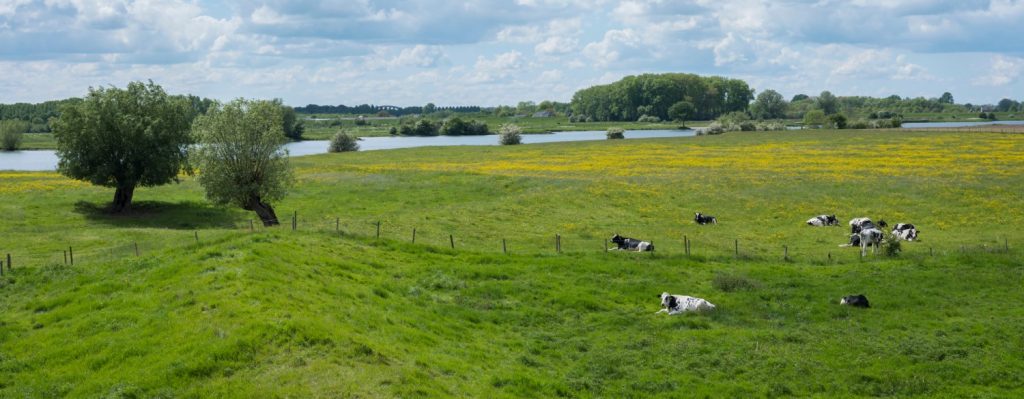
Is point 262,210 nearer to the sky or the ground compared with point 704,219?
nearer to the sky

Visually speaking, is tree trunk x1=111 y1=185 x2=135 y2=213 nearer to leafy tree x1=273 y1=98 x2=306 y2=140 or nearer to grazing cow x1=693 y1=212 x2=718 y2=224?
grazing cow x1=693 y1=212 x2=718 y2=224

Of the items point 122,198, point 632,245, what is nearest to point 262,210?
point 122,198

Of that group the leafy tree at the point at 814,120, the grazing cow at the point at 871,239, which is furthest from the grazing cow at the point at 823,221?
the leafy tree at the point at 814,120

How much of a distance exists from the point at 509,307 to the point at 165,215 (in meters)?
34.0

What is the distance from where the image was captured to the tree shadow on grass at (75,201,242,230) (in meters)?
47.5

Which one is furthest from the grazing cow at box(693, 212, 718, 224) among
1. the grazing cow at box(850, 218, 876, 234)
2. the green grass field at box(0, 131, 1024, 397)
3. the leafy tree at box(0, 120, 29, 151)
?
the leafy tree at box(0, 120, 29, 151)

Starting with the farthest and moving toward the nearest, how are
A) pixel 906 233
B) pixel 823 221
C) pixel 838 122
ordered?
1. pixel 838 122
2. pixel 823 221
3. pixel 906 233

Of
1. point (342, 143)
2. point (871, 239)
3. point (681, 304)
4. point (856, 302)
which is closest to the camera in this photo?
point (681, 304)

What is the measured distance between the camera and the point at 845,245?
36.8m

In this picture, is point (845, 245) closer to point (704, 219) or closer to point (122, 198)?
point (704, 219)


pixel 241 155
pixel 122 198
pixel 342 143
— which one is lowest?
pixel 122 198

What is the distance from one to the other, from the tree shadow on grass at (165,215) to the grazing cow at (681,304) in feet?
102

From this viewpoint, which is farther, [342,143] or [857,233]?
[342,143]

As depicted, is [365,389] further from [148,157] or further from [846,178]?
[846,178]
